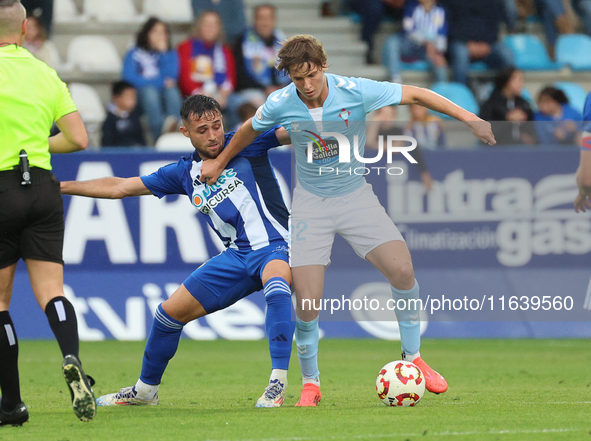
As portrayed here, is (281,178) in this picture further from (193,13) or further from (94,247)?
(193,13)

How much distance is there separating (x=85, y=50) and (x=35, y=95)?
30.2ft

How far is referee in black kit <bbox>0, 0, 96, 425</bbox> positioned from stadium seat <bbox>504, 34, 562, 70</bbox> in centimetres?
1135

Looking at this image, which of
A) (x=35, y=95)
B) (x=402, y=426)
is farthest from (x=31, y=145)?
(x=402, y=426)

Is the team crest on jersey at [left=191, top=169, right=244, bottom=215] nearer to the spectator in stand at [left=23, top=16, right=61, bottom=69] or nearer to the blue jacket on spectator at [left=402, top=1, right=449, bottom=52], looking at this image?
the spectator in stand at [left=23, top=16, right=61, bottom=69]

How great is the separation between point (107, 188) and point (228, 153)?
0.84 metres

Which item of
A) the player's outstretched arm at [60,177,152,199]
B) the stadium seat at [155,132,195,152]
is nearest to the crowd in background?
the stadium seat at [155,132,195,152]

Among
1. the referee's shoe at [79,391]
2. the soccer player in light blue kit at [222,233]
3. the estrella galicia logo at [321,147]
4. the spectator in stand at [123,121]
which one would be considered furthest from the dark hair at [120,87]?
the referee's shoe at [79,391]

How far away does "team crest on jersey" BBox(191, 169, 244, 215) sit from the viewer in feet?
19.5

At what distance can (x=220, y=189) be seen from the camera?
596 cm

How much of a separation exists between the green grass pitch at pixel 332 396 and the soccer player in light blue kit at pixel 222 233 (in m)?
0.31

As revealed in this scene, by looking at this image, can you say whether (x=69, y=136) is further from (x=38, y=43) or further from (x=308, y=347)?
(x=38, y=43)

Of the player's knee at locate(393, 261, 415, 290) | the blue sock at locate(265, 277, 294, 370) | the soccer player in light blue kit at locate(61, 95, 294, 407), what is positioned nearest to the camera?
the blue sock at locate(265, 277, 294, 370)

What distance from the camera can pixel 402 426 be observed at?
4715 mm

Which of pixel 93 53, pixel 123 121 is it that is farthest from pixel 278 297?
pixel 93 53
